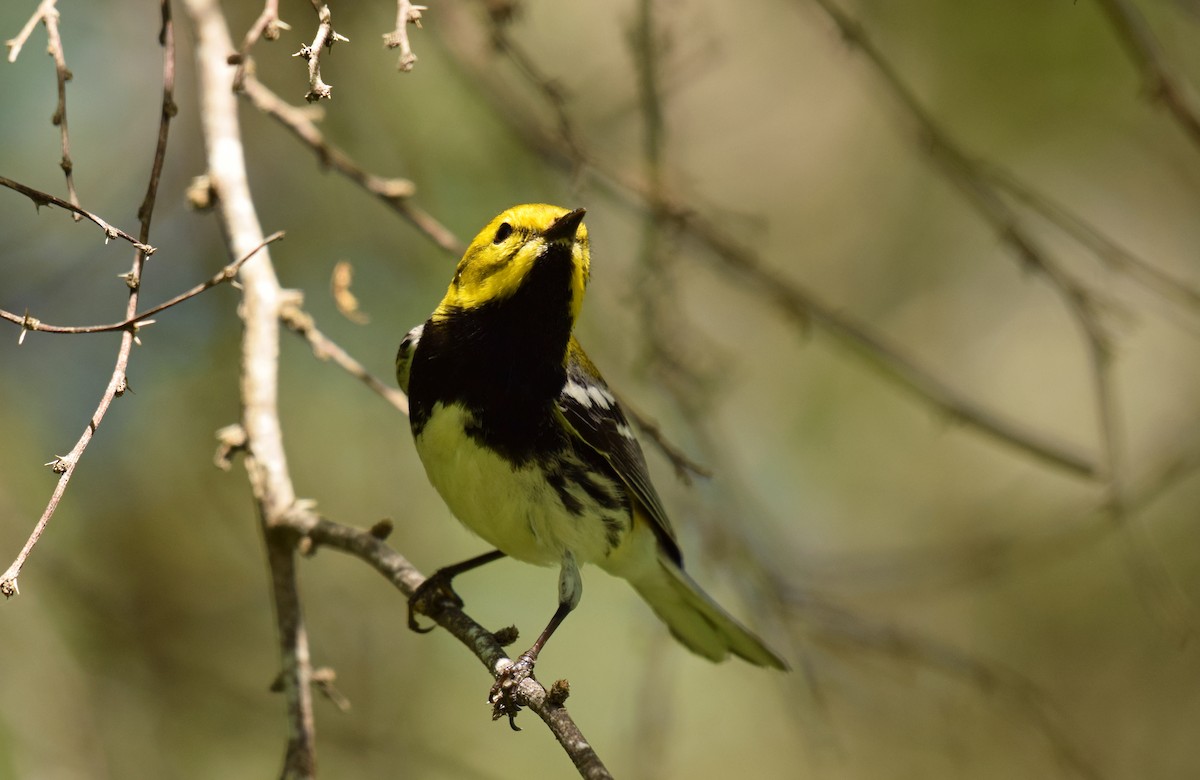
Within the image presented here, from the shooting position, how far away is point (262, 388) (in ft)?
10.5

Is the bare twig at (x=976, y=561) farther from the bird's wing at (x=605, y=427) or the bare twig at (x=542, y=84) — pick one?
the bare twig at (x=542, y=84)

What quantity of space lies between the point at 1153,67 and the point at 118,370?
8.30 feet

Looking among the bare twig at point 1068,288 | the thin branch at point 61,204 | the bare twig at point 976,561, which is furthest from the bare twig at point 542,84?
the bare twig at point 976,561

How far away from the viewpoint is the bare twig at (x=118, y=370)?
6.00ft

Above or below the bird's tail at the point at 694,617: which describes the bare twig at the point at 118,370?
below

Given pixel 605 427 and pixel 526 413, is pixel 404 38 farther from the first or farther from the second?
pixel 605 427

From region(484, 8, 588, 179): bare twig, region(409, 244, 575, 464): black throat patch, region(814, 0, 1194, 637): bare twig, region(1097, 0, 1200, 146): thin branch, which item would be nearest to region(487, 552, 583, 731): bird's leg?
region(409, 244, 575, 464): black throat patch

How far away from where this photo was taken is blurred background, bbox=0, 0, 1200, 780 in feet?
13.1

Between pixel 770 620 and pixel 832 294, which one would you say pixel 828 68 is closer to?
pixel 832 294

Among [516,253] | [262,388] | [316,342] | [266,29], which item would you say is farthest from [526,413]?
[266,29]

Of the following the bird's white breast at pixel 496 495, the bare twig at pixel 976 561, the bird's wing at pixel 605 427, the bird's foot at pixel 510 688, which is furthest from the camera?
the bare twig at pixel 976 561

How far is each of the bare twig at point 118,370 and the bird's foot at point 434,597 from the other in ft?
A: 3.31

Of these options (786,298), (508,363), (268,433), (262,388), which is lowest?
(268,433)

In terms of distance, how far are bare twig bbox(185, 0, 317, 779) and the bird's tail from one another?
4.31 ft
